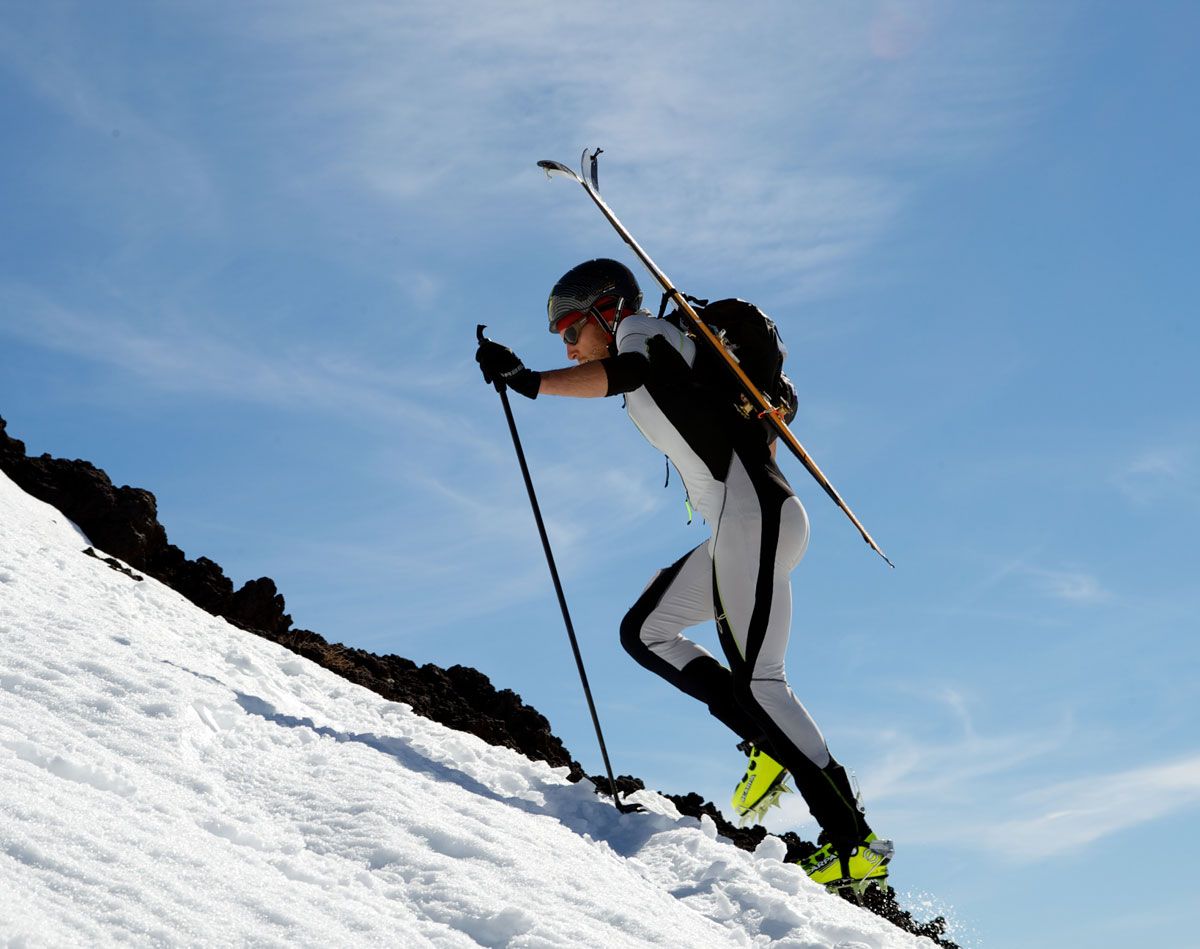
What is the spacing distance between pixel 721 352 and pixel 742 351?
19 centimetres

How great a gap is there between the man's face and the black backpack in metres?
0.41

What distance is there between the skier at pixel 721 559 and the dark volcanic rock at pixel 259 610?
2.15 m

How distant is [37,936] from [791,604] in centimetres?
421

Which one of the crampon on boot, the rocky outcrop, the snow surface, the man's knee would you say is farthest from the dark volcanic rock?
the crampon on boot

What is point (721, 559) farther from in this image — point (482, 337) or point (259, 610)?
point (259, 610)

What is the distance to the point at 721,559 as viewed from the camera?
658 centimetres

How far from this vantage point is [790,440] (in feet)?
22.9

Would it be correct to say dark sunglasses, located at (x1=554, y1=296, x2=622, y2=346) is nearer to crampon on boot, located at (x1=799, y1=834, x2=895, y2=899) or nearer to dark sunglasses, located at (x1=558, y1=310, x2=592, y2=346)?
dark sunglasses, located at (x1=558, y1=310, x2=592, y2=346)

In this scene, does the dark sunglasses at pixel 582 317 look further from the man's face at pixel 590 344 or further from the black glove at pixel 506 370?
the black glove at pixel 506 370

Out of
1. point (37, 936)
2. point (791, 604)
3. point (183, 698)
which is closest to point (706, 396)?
point (791, 604)

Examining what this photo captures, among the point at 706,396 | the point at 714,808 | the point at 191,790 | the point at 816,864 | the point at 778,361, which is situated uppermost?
the point at 778,361

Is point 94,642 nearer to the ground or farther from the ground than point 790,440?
nearer to the ground

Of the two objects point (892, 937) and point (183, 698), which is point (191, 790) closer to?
point (183, 698)

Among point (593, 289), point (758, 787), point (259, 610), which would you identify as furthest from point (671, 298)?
point (259, 610)
